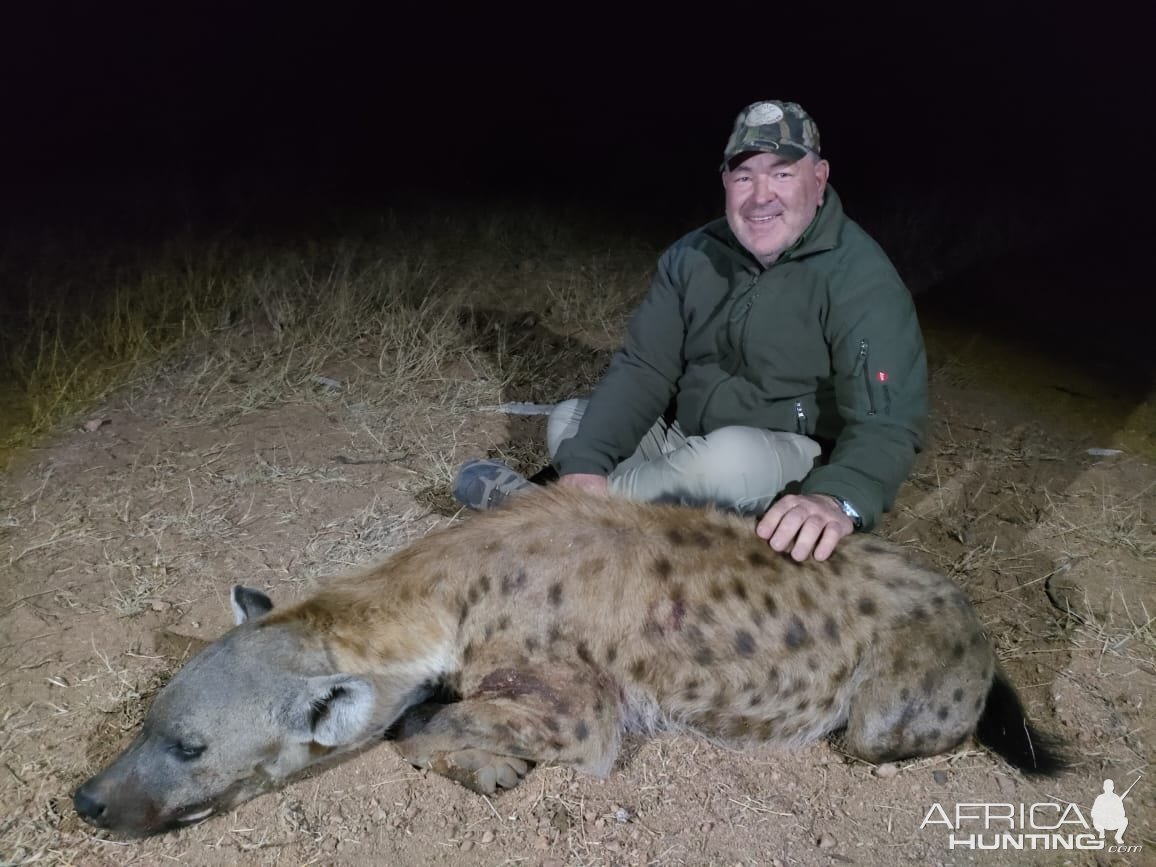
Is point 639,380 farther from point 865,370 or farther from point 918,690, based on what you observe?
point 918,690

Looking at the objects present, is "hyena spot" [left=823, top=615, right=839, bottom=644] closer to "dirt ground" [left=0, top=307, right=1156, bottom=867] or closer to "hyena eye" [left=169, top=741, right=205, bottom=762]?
"dirt ground" [left=0, top=307, right=1156, bottom=867]

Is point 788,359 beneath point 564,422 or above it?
above

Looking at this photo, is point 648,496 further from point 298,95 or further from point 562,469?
point 298,95

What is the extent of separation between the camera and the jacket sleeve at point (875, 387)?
6.01ft

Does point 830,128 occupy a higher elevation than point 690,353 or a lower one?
higher

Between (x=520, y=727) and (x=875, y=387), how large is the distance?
0.93 metres

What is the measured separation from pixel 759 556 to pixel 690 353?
0.67 m

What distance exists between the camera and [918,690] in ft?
5.63

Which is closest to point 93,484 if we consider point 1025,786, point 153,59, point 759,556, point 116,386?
point 116,386

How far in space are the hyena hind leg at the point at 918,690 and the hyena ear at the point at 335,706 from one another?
852 mm

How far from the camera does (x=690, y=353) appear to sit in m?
2.27

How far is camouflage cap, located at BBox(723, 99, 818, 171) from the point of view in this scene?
1.93 m

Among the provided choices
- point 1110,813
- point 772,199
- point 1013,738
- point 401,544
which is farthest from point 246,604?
point 1110,813

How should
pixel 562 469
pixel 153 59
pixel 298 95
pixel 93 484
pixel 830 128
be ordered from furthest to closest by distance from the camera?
pixel 830 128, pixel 298 95, pixel 153 59, pixel 93 484, pixel 562 469
